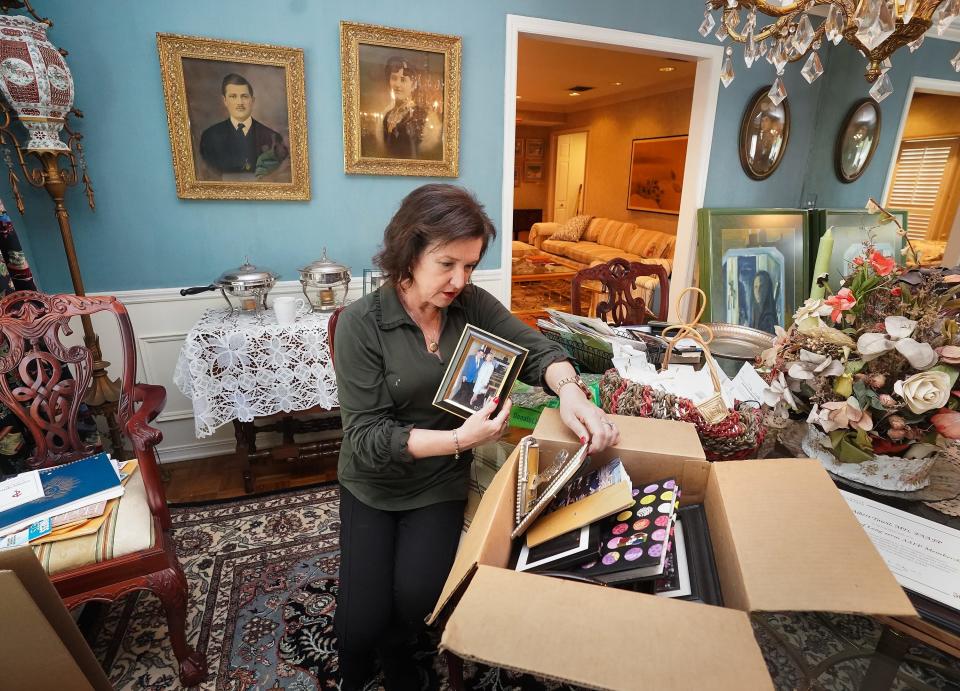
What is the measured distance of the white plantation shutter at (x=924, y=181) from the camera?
6281mm

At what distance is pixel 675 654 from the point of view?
483 mm

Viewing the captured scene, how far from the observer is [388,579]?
116 cm

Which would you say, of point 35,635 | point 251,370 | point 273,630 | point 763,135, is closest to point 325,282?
point 251,370

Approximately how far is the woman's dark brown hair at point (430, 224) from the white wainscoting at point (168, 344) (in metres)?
1.52

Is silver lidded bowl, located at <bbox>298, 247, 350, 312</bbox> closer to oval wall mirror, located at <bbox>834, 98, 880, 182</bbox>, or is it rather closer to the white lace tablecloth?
the white lace tablecloth

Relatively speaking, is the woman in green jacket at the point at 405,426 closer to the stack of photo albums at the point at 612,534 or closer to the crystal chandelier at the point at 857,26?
the stack of photo albums at the point at 612,534

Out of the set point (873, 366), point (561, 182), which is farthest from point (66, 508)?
point (561, 182)

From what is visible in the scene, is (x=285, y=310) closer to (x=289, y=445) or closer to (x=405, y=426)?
(x=289, y=445)

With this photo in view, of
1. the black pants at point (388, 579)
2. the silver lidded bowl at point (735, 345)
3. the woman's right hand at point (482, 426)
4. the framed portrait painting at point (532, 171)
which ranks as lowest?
A: the black pants at point (388, 579)

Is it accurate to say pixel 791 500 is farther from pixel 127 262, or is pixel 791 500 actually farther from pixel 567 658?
pixel 127 262

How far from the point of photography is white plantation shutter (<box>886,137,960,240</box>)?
6281 millimetres

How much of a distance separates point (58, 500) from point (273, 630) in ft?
2.39

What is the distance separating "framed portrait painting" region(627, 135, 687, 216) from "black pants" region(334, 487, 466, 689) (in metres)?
5.61

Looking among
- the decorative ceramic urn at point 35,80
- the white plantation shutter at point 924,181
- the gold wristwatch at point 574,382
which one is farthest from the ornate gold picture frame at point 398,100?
the white plantation shutter at point 924,181
